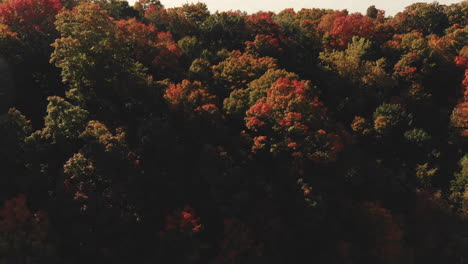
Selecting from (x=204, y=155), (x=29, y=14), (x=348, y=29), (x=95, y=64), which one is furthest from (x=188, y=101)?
(x=348, y=29)

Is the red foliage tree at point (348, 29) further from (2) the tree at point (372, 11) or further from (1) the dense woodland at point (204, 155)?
(2) the tree at point (372, 11)

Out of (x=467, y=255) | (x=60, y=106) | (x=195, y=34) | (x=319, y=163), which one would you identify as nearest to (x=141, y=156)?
(x=60, y=106)

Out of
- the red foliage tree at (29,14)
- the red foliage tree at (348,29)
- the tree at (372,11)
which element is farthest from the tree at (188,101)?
the tree at (372,11)

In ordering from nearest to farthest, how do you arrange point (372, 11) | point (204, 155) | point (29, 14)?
point (204, 155) < point (29, 14) < point (372, 11)

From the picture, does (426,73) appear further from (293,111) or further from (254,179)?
(254,179)

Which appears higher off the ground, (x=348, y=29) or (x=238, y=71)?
(x=348, y=29)

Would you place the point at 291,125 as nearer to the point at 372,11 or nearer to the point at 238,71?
the point at 238,71

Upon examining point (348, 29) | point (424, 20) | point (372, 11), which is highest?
point (372, 11)

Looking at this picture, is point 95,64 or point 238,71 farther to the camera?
point 238,71

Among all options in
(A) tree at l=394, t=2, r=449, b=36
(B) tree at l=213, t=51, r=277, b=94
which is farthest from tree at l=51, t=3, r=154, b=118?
(A) tree at l=394, t=2, r=449, b=36
